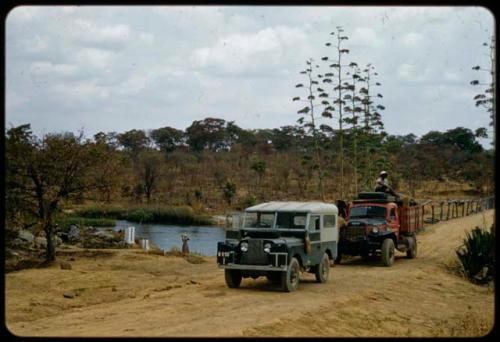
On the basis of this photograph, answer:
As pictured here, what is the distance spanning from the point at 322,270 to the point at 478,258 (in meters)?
6.11

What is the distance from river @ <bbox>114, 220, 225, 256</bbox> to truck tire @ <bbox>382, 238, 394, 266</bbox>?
38.1ft

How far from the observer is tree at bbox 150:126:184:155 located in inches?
3669

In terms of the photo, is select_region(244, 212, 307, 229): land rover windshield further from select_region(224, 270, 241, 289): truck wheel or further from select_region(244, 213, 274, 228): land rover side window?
select_region(224, 270, 241, 289): truck wheel

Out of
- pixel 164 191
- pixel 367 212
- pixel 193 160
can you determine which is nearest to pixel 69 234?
pixel 367 212

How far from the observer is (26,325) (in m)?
13.0

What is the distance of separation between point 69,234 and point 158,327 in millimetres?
23145

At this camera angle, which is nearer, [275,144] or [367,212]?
[367,212]

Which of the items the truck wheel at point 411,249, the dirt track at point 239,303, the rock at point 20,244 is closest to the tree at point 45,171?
the dirt track at point 239,303

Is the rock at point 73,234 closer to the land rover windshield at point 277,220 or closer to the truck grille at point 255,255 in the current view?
the land rover windshield at point 277,220

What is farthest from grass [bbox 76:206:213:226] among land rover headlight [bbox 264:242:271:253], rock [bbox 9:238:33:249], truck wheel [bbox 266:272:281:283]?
land rover headlight [bbox 264:242:271:253]

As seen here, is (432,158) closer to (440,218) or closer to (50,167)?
(440,218)

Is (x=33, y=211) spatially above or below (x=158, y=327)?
above

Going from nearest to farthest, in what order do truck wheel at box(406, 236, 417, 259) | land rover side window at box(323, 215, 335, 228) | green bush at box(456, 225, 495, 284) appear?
land rover side window at box(323, 215, 335, 228), green bush at box(456, 225, 495, 284), truck wheel at box(406, 236, 417, 259)

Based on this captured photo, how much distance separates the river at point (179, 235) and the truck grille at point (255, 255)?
1610cm
